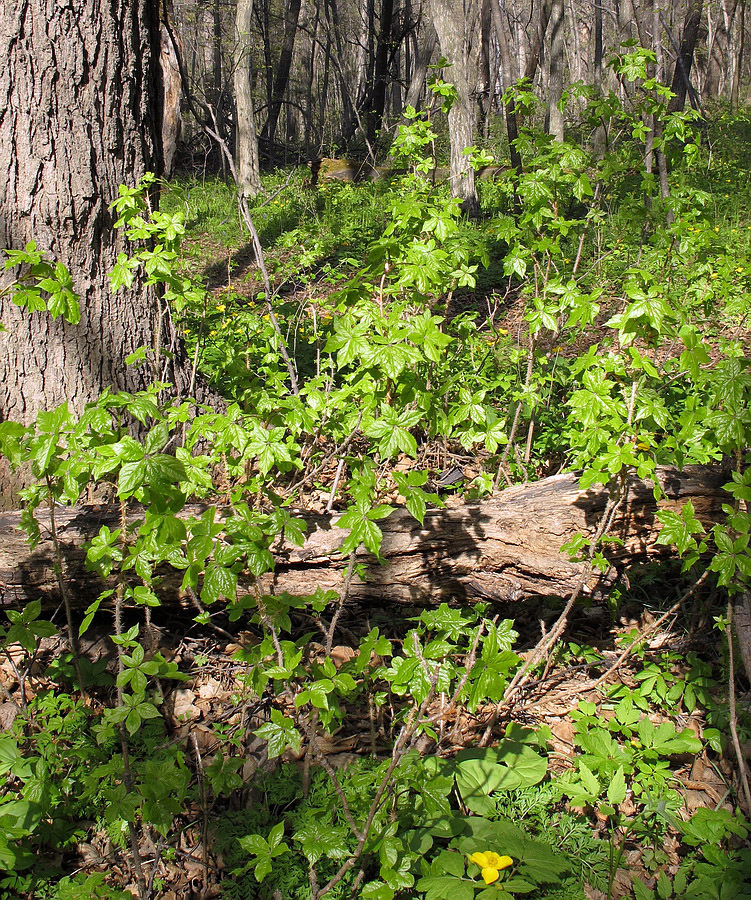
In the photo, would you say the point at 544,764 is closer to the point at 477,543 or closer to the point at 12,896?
the point at 477,543

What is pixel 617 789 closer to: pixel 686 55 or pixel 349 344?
pixel 349 344

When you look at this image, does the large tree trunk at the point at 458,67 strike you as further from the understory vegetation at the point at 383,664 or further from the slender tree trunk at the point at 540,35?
the understory vegetation at the point at 383,664

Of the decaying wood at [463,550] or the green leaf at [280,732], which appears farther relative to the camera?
the decaying wood at [463,550]

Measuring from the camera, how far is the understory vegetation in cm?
161

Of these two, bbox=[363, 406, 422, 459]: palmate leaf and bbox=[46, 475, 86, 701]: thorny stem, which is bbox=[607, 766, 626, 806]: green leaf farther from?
bbox=[46, 475, 86, 701]: thorny stem

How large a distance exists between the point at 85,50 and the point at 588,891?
3635 millimetres

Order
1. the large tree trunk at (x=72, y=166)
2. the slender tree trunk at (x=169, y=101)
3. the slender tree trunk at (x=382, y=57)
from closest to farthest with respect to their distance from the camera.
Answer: the large tree trunk at (x=72, y=166), the slender tree trunk at (x=169, y=101), the slender tree trunk at (x=382, y=57)

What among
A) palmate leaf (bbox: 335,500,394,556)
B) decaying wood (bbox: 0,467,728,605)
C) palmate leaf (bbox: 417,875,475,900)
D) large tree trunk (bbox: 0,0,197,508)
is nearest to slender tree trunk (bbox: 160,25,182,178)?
large tree trunk (bbox: 0,0,197,508)

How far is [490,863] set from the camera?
56.7 inches

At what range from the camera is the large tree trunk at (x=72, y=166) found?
104 inches

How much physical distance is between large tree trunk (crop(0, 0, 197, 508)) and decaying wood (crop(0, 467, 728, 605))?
54 cm

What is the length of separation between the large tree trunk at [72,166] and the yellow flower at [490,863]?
92.1 inches

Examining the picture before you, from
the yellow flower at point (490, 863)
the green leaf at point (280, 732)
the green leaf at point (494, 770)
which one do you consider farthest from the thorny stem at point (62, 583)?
the yellow flower at point (490, 863)

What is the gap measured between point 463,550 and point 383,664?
53 cm
